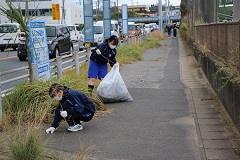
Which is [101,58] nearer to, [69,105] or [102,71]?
[102,71]

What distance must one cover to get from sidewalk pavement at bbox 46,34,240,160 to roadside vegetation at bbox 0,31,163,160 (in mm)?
374

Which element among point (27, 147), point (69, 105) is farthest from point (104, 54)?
point (27, 147)

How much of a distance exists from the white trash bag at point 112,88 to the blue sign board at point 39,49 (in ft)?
3.99

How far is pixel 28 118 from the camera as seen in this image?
6.32 meters

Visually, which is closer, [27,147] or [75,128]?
[27,147]

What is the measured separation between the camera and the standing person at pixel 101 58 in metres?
8.36

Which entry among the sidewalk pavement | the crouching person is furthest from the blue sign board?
the crouching person

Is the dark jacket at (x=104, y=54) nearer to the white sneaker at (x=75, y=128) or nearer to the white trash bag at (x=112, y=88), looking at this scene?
the white trash bag at (x=112, y=88)

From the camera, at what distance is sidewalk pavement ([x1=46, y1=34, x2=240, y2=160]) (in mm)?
4984

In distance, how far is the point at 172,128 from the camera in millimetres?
6211

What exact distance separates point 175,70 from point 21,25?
28.7 ft

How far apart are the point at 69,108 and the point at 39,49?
282cm

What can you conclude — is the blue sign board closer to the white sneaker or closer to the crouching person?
the crouching person

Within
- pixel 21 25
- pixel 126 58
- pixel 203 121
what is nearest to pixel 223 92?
pixel 203 121
